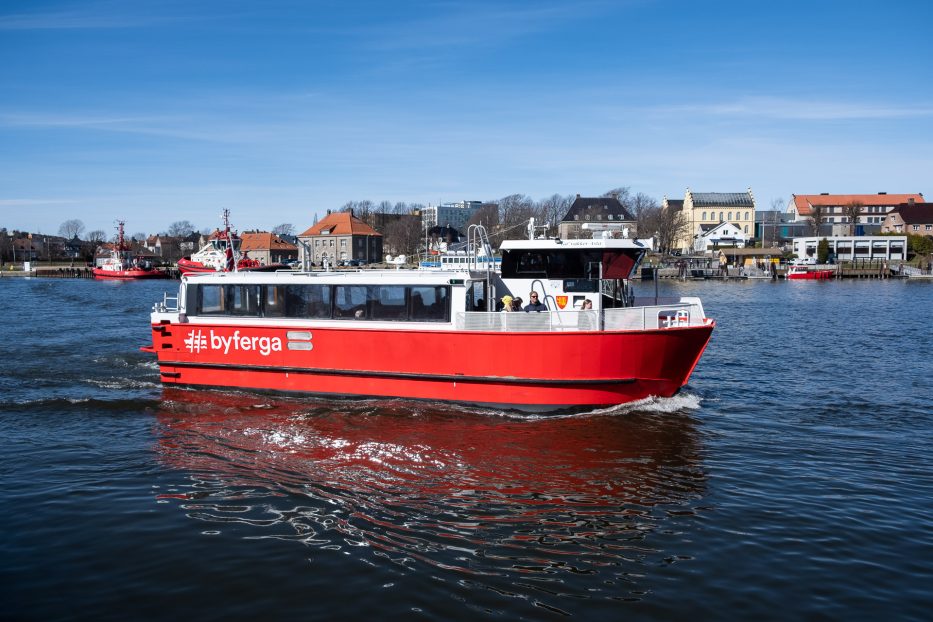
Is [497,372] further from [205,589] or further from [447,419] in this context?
[205,589]

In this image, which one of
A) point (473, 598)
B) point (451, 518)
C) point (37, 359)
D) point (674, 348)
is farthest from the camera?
point (37, 359)

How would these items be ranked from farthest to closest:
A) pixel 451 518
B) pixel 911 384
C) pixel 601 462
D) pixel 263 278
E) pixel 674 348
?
pixel 911 384
pixel 263 278
pixel 674 348
pixel 601 462
pixel 451 518

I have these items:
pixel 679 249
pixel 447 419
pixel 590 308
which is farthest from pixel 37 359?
pixel 679 249

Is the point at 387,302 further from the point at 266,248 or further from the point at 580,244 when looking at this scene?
the point at 266,248

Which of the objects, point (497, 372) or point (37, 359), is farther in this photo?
point (37, 359)

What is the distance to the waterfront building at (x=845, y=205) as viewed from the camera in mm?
135525

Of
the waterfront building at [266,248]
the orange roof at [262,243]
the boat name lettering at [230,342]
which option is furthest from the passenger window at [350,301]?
the orange roof at [262,243]

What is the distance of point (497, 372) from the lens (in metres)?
15.5

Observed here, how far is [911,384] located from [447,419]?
1325 cm

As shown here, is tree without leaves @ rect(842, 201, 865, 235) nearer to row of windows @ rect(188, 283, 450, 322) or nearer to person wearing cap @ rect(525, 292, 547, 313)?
person wearing cap @ rect(525, 292, 547, 313)

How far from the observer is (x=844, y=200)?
5512 inches

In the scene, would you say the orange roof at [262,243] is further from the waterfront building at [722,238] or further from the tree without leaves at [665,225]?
the waterfront building at [722,238]

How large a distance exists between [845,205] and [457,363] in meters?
142

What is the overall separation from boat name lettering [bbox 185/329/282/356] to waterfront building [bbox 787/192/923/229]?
440ft
